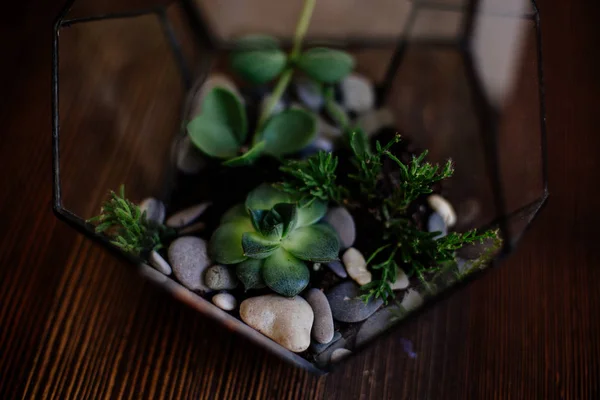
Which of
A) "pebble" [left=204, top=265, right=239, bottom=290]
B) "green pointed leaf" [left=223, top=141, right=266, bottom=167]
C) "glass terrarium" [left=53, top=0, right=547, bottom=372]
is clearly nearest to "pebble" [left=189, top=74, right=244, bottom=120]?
"glass terrarium" [left=53, top=0, right=547, bottom=372]

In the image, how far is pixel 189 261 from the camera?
1.65ft

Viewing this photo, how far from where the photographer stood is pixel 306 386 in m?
0.53

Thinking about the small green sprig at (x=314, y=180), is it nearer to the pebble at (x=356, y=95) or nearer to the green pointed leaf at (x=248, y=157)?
the green pointed leaf at (x=248, y=157)

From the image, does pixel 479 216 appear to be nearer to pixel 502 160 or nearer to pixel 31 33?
pixel 502 160

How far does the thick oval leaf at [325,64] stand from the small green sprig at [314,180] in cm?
14

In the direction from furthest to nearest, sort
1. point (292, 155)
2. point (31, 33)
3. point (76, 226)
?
1. point (31, 33)
2. point (292, 155)
3. point (76, 226)

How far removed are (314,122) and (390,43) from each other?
0.24 metres

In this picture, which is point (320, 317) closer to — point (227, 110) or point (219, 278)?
point (219, 278)

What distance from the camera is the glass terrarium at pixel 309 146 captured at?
1.60 feet

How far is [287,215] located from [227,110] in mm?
163

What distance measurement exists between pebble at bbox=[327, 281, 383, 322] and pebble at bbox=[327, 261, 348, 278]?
1cm

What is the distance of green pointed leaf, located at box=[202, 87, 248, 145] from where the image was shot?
22.6 inches

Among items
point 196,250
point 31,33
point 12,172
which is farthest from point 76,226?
point 31,33

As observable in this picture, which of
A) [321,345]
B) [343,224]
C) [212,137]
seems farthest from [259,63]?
[321,345]
